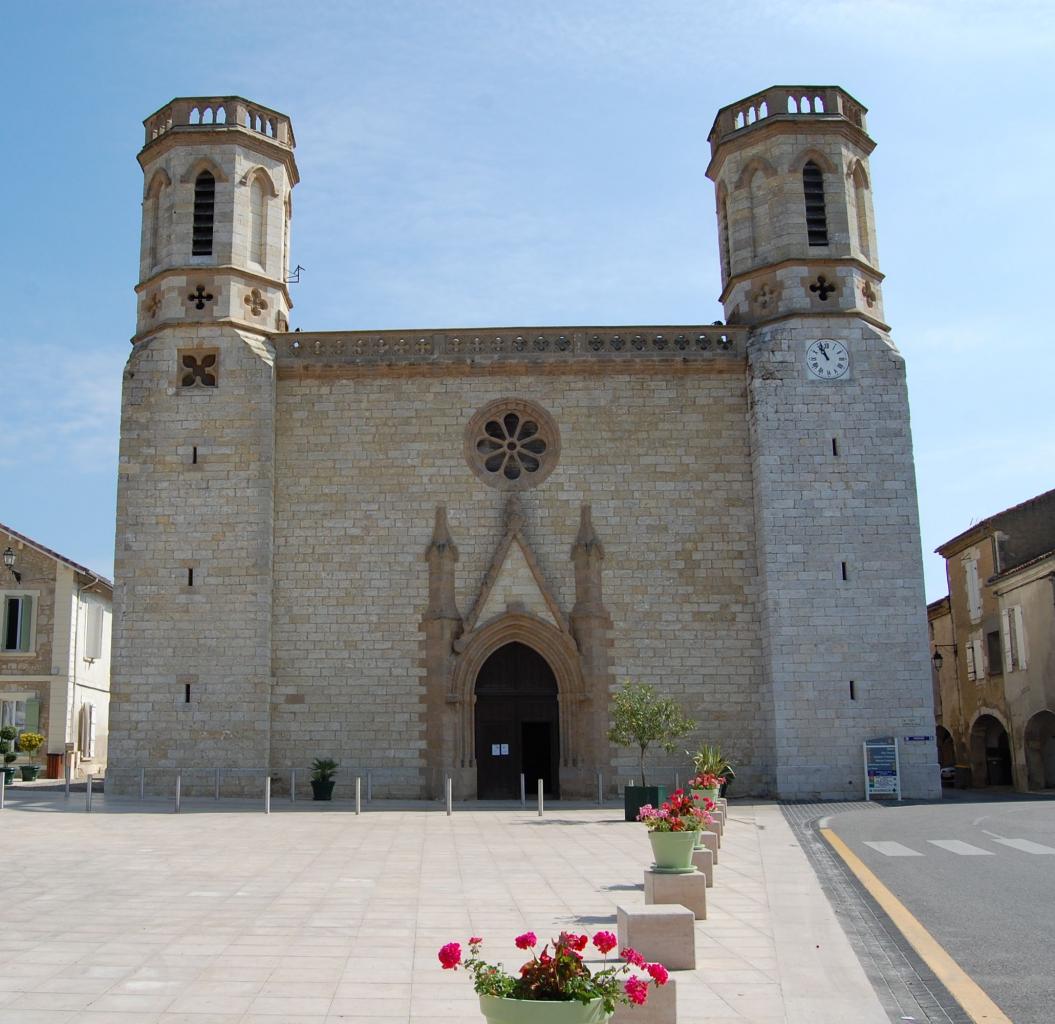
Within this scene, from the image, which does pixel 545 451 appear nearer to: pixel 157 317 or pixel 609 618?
pixel 609 618

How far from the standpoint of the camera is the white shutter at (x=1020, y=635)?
27.5 meters

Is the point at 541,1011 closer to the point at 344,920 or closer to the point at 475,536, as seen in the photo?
the point at 344,920

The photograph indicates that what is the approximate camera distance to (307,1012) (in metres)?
5.62

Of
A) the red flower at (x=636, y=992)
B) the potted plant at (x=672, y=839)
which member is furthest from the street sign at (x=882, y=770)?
the red flower at (x=636, y=992)

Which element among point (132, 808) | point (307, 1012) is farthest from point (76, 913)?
point (132, 808)

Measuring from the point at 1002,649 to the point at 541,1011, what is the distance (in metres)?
27.8

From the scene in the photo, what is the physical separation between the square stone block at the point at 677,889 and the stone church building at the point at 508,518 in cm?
1382

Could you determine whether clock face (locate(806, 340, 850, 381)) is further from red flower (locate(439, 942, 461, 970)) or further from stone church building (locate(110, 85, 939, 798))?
red flower (locate(439, 942, 461, 970))

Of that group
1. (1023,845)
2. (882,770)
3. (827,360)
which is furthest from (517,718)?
(1023,845)

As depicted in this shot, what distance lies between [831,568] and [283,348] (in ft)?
38.4

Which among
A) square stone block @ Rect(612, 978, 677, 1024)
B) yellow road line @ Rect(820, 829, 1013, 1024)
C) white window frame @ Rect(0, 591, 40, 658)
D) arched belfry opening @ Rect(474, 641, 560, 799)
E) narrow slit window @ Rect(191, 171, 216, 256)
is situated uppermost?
narrow slit window @ Rect(191, 171, 216, 256)

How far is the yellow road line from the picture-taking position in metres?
5.71

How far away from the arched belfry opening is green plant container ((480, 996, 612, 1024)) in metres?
18.7

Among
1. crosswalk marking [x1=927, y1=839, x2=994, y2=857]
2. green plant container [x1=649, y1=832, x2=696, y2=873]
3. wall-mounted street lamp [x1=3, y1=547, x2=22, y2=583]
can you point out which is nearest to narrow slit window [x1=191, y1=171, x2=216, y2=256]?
→ wall-mounted street lamp [x1=3, y1=547, x2=22, y2=583]
